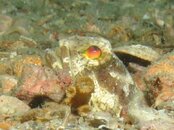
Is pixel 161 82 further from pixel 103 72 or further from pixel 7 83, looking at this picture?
pixel 7 83

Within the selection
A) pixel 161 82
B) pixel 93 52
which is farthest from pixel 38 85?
pixel 161 82

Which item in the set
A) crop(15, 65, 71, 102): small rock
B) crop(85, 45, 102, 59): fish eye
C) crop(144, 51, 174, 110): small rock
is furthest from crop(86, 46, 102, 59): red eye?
crop(144, 51, 174, 110): small rock

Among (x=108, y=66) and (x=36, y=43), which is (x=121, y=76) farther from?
(x=36, y=43)

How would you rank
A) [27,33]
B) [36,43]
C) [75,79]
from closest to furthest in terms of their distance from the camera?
[75,79] → [36,43] → [27,33]

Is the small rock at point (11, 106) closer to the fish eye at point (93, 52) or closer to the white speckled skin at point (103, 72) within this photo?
the white speckled skin at point (103, 72)

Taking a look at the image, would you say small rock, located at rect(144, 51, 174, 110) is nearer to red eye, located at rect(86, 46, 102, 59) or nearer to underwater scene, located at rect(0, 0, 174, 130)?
underwater scene, located at rect(0, 0, 174, 130)

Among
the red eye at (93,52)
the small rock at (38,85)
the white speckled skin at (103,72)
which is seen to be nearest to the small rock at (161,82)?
the white speckled skin at (103,72)

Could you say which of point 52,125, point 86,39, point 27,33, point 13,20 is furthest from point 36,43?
point 52,125

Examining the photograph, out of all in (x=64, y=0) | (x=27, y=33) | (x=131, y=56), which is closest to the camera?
(x=131, y=56)
